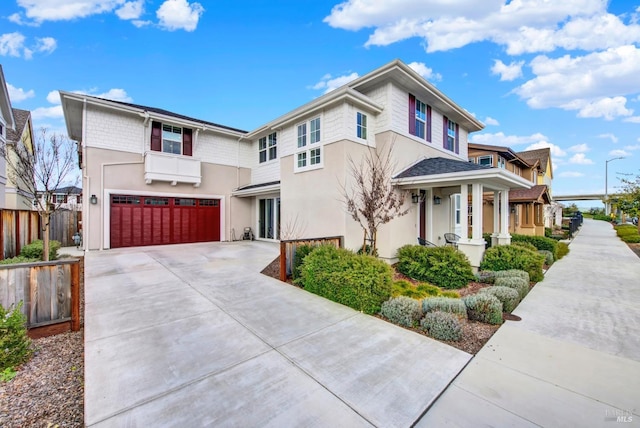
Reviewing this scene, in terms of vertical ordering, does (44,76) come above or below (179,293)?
above

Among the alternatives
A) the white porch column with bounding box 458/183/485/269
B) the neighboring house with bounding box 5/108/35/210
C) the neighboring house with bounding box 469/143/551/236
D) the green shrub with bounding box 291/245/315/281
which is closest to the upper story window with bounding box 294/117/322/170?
the green shrub with bounding box 291/245/315/281

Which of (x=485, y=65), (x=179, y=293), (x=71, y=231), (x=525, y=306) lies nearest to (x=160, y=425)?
(x=179, y=293)

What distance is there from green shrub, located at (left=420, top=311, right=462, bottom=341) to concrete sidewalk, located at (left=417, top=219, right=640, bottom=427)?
39 centimetres

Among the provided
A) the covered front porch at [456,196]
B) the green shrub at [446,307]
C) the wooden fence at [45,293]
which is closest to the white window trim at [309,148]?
the covered front porch at [456,196]

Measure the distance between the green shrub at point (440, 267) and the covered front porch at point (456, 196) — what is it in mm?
1489

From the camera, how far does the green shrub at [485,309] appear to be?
4.67 m

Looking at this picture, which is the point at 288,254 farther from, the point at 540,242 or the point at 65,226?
the point at 65,226

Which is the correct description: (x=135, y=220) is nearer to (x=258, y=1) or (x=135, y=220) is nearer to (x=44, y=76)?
(x=44, y=76)

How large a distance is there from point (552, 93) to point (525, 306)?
909 inches

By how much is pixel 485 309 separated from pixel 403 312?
4.89ft

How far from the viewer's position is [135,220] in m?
12.6

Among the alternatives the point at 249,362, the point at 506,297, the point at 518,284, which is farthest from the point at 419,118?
the point at 249,362

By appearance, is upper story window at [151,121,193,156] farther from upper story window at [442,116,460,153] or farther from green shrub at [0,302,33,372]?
upper story window at [442,116,460,153]

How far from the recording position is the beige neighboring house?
933 cm
